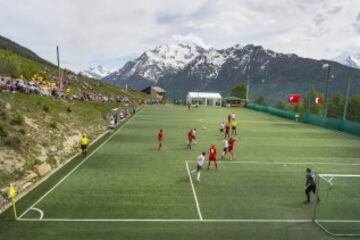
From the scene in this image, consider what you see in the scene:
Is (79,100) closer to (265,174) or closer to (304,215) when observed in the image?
(265,174)

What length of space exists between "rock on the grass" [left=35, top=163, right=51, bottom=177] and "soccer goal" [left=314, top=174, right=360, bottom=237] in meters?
17.8

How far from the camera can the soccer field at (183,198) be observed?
17984 millimetres

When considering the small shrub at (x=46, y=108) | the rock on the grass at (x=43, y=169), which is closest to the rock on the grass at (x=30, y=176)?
the rock on the grass at (x=43, y=169)

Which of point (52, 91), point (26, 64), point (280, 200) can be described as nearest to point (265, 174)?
point (280, 200)

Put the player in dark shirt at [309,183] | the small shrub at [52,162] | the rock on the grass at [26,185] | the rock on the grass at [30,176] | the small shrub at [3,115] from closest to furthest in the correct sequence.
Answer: the player in dark shirt at [309,183] → the rock on the grass at [26,185] → the rock on the grass at [30,176] → the small shrub at [52,162] → the small shrub at [3,115]

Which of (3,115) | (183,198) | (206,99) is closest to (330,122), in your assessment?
(183,198)

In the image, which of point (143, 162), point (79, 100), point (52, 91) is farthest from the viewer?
point (79, 100)

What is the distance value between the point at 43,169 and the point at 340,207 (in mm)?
19056

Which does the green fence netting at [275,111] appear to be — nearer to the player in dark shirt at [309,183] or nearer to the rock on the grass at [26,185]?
the player in dark shirt at [309,183]

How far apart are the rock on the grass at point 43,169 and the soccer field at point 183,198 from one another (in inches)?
34.9

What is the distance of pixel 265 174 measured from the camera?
28625 mm

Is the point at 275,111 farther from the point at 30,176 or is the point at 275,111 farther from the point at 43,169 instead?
the point at 30,176

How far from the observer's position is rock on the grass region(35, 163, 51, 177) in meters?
27.9

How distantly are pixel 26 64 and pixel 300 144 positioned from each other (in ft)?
202
